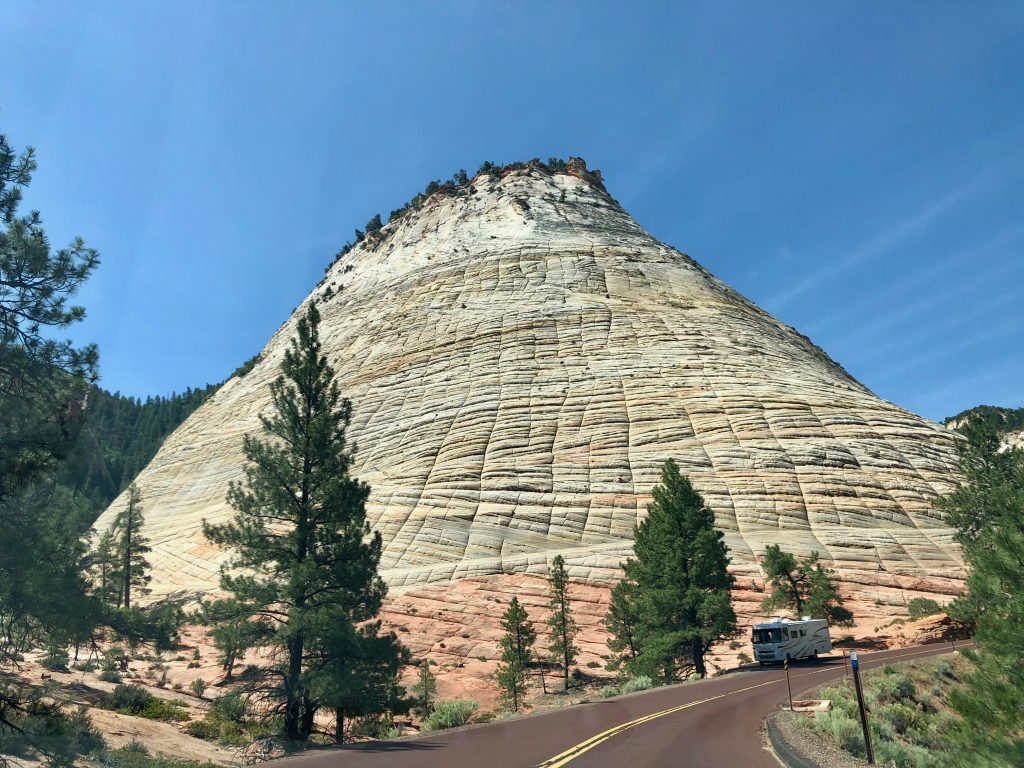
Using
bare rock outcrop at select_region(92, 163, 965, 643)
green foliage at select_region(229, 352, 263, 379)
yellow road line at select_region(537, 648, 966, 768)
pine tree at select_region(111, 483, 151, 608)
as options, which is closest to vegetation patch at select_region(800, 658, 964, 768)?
yellow road line at select_region(537, 648, 966, 768)

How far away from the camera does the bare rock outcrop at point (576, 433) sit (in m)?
35.2

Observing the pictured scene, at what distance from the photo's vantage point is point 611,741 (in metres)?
11.0

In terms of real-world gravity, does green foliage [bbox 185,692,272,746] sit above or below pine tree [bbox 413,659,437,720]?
above

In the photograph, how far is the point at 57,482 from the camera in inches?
346

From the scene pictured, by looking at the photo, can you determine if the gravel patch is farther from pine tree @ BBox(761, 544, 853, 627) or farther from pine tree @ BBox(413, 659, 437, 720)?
pine tree @ BBox(761, 544, 853, 627)

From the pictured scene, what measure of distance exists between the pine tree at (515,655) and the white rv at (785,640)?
→ 9.17m

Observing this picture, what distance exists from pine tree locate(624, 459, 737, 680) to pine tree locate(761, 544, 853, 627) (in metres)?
5.24

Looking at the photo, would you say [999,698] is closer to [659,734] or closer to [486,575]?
[659,734]

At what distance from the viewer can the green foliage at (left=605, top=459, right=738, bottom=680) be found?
23266 millimetres

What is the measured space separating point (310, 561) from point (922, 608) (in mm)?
26940

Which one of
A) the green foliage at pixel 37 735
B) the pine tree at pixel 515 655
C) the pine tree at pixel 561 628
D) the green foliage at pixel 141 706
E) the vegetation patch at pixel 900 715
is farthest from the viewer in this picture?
the pine tree at pixel 561 628

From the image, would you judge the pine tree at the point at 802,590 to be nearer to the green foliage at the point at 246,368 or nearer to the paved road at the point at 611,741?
the paved road at the point at 611,741

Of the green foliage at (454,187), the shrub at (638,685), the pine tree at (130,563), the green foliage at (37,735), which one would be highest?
the green foliage at (454,187)

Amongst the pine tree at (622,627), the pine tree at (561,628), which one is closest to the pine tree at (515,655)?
the pine tree at (561,628)
